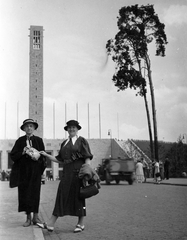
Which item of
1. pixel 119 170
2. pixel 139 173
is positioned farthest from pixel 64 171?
pixel 139 173

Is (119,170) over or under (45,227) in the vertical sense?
over

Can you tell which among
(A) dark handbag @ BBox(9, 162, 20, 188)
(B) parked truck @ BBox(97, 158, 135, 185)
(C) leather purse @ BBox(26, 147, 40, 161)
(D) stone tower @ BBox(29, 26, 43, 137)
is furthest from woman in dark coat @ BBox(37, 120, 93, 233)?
(D) stone tower @ BBox(29, 26, 43, 137)

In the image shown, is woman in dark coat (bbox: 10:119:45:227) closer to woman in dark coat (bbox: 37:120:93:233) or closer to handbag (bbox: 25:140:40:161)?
handbag (bbox: 25:140:40:161)

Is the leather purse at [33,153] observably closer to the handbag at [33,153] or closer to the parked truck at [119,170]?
the handbag at [33,153]

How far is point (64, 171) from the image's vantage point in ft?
19.9

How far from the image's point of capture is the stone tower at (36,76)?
66.9 m

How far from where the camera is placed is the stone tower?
6688 centimetres

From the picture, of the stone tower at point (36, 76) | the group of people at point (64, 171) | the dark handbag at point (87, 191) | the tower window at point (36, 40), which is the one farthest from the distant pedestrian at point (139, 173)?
the tower window at point (36, 40)

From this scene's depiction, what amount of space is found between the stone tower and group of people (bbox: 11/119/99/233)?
6019cm

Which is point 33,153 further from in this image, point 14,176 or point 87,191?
point 87,191

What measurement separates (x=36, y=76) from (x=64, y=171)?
63250 millimetres

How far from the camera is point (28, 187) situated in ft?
20.9

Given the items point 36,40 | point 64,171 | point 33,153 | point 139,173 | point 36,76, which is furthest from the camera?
point 36,40

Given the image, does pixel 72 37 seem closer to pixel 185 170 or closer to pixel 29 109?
pixel 185 170
